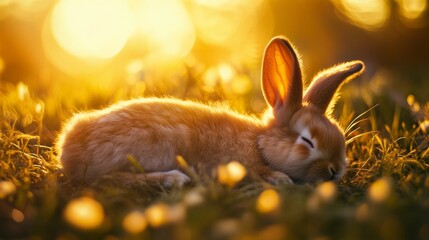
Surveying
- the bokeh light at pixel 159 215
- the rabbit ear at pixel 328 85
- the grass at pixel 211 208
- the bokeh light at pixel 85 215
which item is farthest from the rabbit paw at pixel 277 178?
the bokeh light at pixel 85 215

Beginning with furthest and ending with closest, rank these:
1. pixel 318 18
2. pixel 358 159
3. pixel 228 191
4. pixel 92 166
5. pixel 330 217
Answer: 1. pixel 318 18
2. pixel 358 159
3. pixel 92 166
4. pixel 228 191
5. pixel 330 217

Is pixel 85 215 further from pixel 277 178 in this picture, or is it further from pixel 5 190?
pixel 277 178

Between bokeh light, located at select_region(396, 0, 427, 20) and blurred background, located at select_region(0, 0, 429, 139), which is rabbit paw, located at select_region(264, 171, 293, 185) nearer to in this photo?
blurred background, located at select_region(0, 0, 429, 139)

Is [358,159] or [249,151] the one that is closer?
[249,151]

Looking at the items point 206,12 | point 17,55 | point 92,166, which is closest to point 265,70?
point 92,166

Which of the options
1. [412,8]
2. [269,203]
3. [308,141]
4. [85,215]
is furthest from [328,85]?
[412,8]

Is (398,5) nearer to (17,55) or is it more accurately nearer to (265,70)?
(17,55)

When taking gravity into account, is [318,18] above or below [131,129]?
below

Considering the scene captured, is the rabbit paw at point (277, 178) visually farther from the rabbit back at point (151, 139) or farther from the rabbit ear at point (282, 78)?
the rabbit ear at point (282, 78)

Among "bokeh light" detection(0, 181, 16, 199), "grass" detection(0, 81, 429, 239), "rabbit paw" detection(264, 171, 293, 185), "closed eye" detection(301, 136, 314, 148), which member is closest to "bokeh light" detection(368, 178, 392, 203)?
"grass" detection(0, 81, 429, 239)
